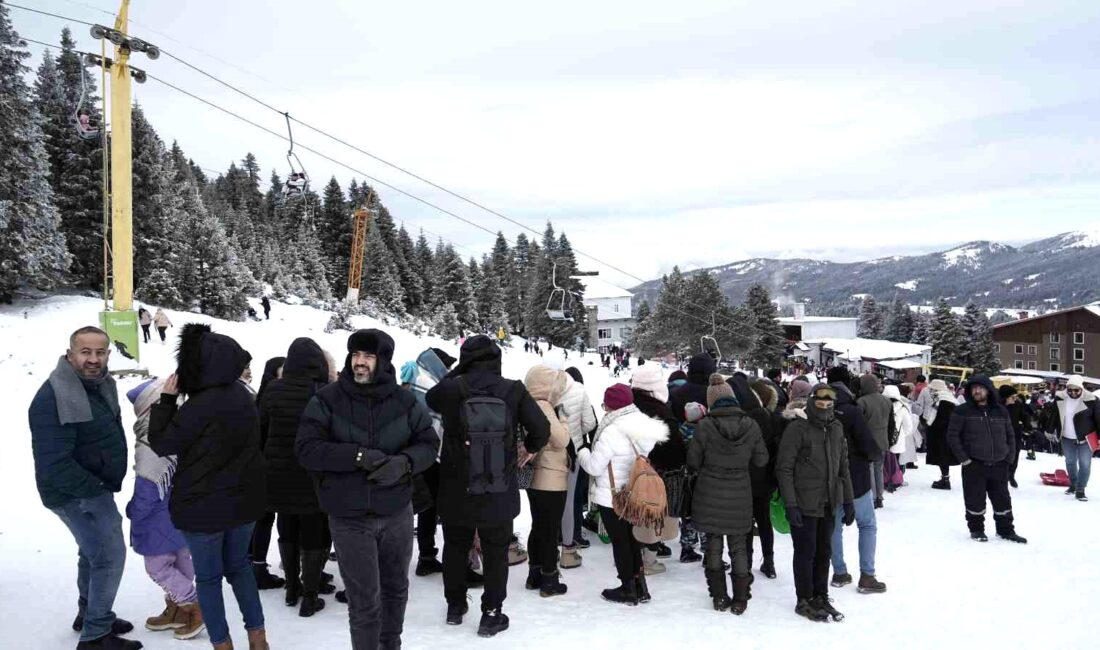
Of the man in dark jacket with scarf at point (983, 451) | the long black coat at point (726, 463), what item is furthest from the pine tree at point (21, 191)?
the man in dark jacket with scarf at point (983, 451)

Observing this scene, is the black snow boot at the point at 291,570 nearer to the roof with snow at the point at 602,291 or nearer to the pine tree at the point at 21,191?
the pine tree at the point at 21,191

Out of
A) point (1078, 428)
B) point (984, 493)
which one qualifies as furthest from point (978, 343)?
point (984, 493)

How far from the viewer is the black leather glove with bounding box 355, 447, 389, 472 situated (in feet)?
11.6

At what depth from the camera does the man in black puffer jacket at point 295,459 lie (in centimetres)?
464

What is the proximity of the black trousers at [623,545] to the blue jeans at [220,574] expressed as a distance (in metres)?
2.58

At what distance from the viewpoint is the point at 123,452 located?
4.16 meters

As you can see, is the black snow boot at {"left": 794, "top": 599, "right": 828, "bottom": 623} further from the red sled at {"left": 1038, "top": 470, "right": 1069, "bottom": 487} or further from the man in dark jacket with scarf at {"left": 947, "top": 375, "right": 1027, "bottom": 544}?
the red sled at {"left": 1038, "top": 470, "right": 1069, "bottom": 487}

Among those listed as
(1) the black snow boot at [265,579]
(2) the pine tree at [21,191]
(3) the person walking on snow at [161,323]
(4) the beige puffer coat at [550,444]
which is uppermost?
(2) the pine tree at [21,191]

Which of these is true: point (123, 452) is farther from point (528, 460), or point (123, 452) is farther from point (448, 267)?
point (448, 267)

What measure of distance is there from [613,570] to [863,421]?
2635mm

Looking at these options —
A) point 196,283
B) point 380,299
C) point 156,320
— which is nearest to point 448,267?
point 380,299

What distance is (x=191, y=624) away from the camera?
4.38m

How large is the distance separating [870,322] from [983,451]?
4249 inches

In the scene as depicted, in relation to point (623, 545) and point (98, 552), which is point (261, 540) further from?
point (623, 545)
